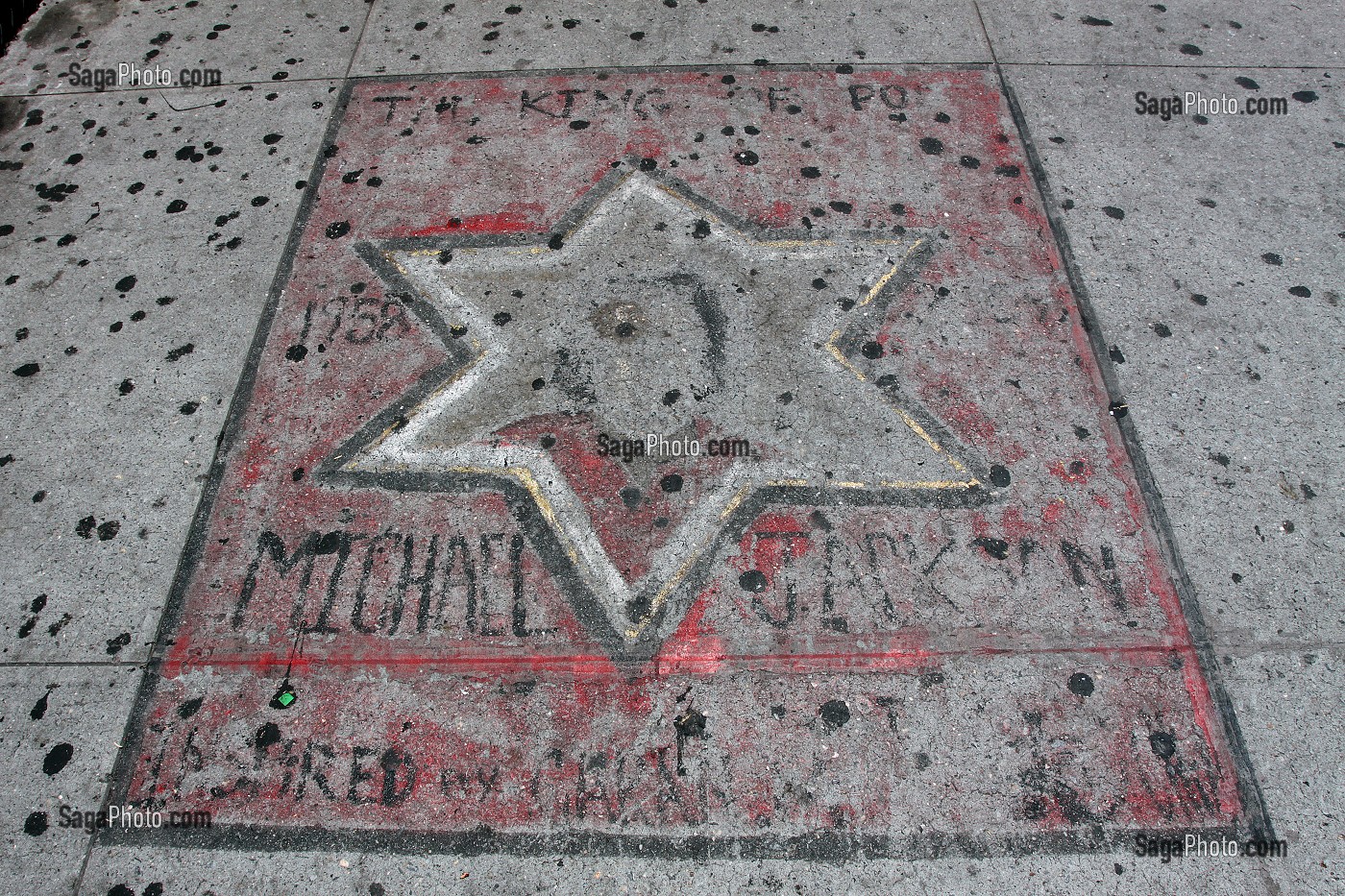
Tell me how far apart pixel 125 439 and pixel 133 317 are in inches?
27.7

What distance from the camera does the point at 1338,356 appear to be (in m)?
3.48

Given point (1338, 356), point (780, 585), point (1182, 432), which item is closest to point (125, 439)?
point (780, 585)

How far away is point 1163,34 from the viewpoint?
191 inches

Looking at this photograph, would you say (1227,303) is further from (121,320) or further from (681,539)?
(121,320)

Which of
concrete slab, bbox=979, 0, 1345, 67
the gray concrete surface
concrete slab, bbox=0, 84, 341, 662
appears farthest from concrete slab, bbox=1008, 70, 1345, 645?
concrete slab, bbox=0, 84, 341, 662

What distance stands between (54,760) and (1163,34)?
6.47 meters

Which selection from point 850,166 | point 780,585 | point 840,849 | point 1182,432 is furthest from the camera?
point 850,166

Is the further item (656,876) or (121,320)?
(121,320)

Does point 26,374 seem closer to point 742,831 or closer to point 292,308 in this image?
point 292,308

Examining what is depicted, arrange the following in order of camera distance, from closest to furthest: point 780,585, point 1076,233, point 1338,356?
point 780,585 → point 1338,356 → point 1076,233

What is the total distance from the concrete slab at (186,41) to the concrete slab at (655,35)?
0.28 meters
